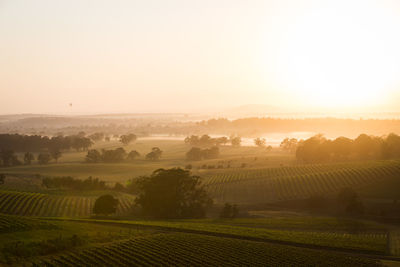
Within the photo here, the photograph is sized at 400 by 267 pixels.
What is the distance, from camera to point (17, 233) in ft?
92.8

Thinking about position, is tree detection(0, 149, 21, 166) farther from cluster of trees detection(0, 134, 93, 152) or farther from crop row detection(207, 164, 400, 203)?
crop row detection(207, 164, 400, 203)

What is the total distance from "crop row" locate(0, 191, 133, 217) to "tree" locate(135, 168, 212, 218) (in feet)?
16.7

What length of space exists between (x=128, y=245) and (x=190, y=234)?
23.6 feet

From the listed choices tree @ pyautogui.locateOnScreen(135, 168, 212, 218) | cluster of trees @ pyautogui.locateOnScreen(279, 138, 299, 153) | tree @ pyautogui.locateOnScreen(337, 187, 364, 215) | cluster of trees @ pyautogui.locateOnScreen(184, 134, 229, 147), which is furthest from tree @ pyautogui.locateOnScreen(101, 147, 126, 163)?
tree @ pyautogui.locateOnScreen(337, 187, 364, 215)

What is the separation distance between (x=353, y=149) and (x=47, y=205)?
73.8 m

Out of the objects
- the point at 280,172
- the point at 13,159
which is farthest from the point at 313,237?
the point at 13,159

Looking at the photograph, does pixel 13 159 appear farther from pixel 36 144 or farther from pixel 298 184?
pixel 298 184

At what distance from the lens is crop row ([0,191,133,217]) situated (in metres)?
44.5

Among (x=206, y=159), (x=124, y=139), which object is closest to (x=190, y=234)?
(x=206, y=159)

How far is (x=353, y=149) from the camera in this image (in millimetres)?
83812

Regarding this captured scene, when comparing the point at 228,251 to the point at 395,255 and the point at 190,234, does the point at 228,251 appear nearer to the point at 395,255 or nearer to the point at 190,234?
the point at 190,234

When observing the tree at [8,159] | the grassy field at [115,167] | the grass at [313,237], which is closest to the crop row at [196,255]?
the grass at [313,237]

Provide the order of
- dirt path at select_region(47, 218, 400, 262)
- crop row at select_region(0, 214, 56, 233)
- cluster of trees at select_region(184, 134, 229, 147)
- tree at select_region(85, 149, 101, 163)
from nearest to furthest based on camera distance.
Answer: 1. dirt path at select_region(47, 218, 400, 262)
2. crop row at select_region(0, 214, 56, 233)
3. tree at select_region(85, 149, 101, 163)
4. cluster of trees at select_region(184, 134, 229, 147)

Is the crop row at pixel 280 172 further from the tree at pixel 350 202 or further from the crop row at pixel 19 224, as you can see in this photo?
the crop row at pixel 19 224
